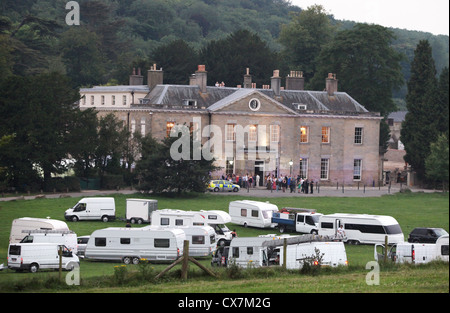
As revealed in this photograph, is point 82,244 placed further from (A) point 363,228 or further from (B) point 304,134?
(B) point 304,134

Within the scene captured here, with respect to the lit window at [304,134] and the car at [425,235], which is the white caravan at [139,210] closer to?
the car at [425,235]

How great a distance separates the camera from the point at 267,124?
7212 cm

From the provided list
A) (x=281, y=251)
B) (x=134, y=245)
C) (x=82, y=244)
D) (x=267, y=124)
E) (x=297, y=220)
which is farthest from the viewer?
(x=267, y=124)

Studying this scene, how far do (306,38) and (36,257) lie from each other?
7939 centimetres

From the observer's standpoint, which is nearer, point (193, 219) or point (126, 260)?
point (126, 260)

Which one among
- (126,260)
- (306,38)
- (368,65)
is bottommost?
(126,260)

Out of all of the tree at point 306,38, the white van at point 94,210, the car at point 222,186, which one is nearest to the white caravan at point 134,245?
the white van at point 94,210

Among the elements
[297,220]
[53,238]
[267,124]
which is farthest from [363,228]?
[267,124]

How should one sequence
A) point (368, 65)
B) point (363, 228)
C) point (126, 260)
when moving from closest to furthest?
point (126, 260) < point (363, 228) < point (368, 65)

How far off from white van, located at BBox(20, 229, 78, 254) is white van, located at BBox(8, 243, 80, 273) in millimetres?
2777

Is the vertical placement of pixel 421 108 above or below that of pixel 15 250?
above

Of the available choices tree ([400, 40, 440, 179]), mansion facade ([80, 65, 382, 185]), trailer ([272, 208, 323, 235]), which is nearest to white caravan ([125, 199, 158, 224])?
trailer ([272, 208, 323, 235])

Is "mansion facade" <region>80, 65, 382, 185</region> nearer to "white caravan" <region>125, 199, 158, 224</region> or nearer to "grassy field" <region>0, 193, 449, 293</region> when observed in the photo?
"white caravan" <region>125, 199, 158, 224</region>
